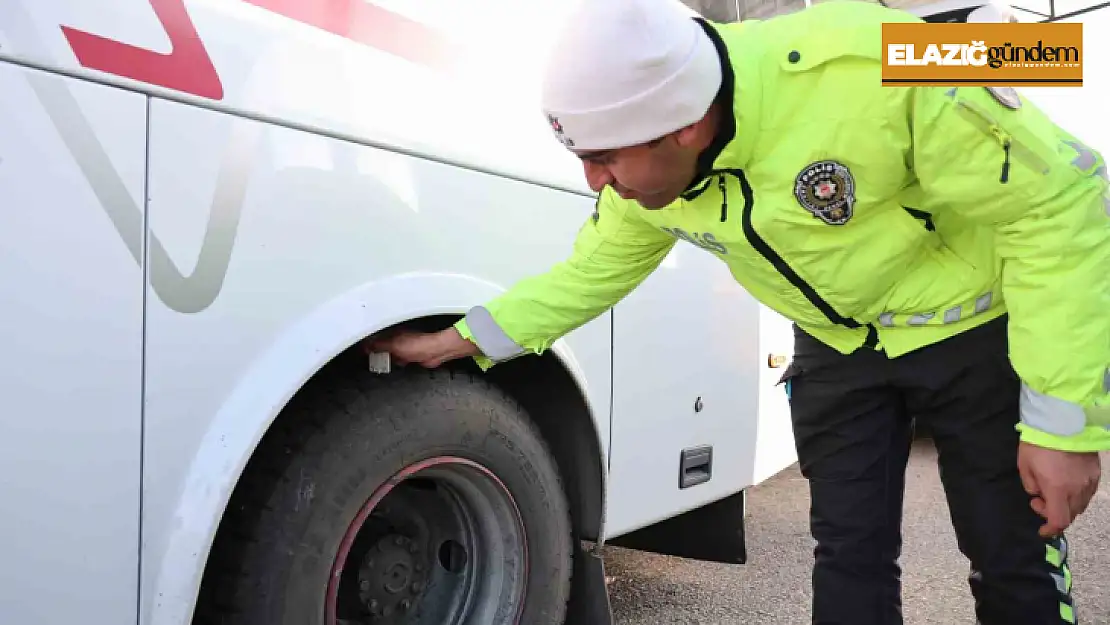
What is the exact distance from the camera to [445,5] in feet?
5.62

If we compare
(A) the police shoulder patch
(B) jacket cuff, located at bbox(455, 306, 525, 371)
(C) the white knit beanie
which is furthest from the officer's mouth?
(B) jacket cuff, located at bbox(455, 306, 525, 371)

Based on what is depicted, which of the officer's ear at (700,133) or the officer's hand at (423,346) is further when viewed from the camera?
the officer's hand at (423,346)

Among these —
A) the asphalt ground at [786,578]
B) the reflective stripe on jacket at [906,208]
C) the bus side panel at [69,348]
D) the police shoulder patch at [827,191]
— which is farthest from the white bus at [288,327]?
the asphalt ground at [786,578]

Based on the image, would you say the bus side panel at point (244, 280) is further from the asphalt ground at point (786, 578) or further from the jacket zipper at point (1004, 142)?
the asphalt ground at point (786, 578)

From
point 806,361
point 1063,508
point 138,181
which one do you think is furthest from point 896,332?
point 138,181

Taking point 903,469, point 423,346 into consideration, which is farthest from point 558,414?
point 903,469

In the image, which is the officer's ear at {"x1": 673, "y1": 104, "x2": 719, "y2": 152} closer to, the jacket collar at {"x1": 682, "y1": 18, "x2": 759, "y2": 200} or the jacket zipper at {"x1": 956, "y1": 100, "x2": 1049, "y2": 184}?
the jacket collar at {"x1": 682, "y1": 18, "x2": 759, "y2": 200}

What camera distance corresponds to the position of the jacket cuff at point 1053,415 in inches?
48.1

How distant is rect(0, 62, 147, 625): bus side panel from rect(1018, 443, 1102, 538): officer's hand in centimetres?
139

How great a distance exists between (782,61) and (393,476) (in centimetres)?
103

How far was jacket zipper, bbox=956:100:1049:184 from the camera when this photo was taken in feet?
3.89

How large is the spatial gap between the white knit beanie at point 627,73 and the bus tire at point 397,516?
2.25 feet

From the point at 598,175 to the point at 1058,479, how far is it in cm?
86

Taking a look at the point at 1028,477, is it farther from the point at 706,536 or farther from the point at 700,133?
the point at 706,536
